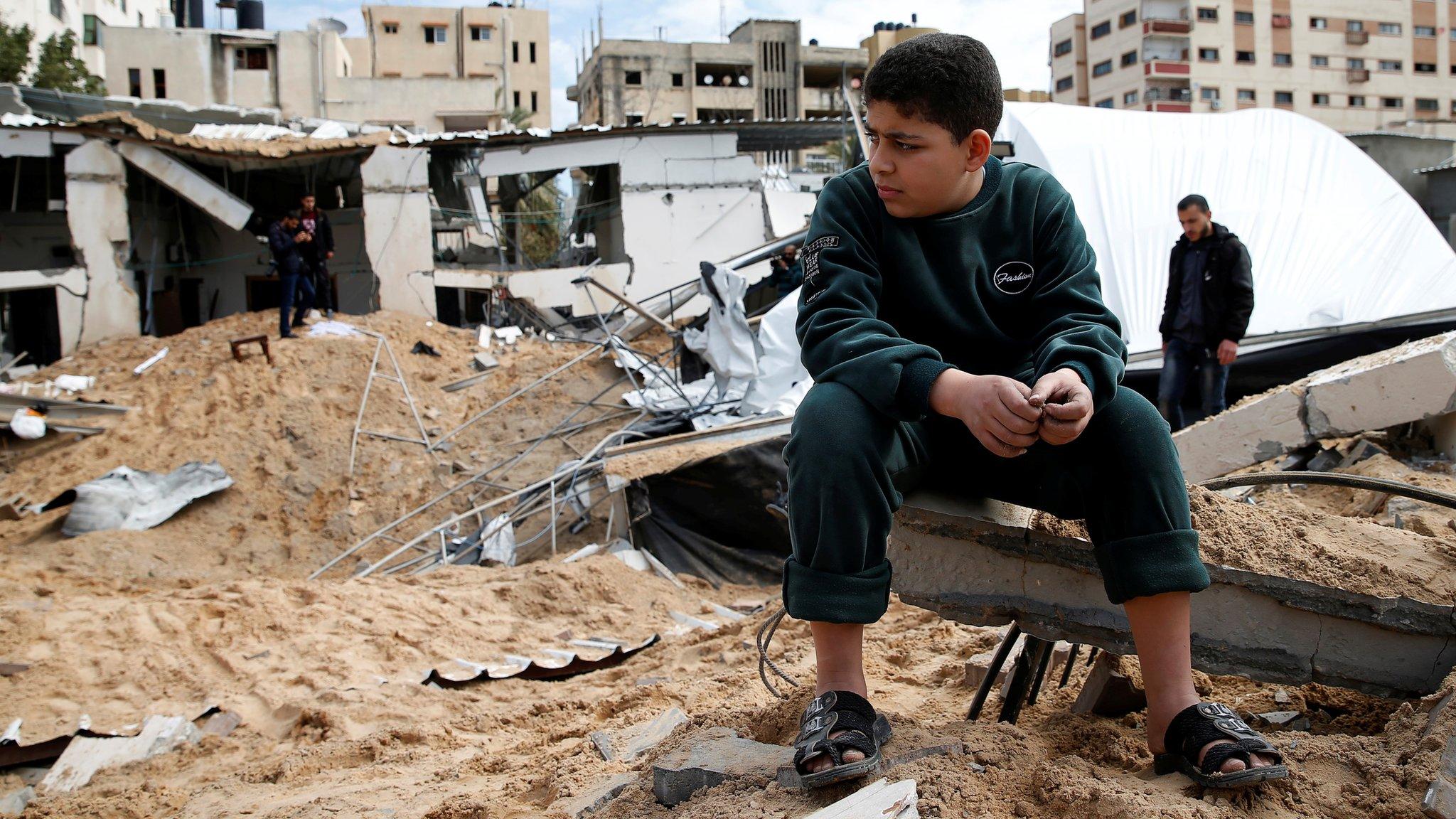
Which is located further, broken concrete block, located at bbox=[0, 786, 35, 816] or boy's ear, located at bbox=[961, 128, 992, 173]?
broken concrete block, located at bbox=[0, 786, 35, 816]

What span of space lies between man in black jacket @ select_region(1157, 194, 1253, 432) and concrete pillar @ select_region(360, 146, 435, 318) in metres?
12.1

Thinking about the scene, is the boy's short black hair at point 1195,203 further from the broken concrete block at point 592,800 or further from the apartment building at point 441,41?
the apartment building at point 441,41

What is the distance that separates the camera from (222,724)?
4.16 metres

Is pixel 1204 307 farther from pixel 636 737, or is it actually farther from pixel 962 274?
pixel 636 737

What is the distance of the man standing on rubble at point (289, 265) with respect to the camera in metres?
12.2

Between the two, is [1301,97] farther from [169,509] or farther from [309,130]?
[169,509]

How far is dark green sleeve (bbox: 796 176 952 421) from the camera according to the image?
170 cm

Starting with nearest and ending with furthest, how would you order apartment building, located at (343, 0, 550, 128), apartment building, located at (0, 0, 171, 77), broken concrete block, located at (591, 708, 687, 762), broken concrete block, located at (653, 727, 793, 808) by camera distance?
broken concrete block, located at (653, 727, 793, 808) → broken concrete block, located at (591, 708, 687, 762) → apartment building, located at (0, 0, 171, 77) → apartment building, located at (343, 0, 550, 128)

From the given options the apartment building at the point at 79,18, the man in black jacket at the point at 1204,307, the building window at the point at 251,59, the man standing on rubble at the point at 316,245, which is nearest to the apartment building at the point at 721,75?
the building window at the point at 251,59

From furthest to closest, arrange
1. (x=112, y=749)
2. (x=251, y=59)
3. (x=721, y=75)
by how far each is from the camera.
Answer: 1. (x=721, y=75)
2. (x=251, y=59)
3. (x=112, y=749)

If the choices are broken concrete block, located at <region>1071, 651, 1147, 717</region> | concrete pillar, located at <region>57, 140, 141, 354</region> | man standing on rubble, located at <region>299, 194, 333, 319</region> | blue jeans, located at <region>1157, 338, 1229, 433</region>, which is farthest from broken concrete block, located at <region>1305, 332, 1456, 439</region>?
concrete pillar, located at <region>57, 140, 141, 354</region>

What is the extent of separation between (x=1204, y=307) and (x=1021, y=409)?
5.53 m

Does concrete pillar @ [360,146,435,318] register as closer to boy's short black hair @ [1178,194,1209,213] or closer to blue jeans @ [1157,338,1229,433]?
blue jeans @ [1157,338,1229,433]

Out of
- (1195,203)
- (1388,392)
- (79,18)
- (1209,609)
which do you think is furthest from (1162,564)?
(79,18)
